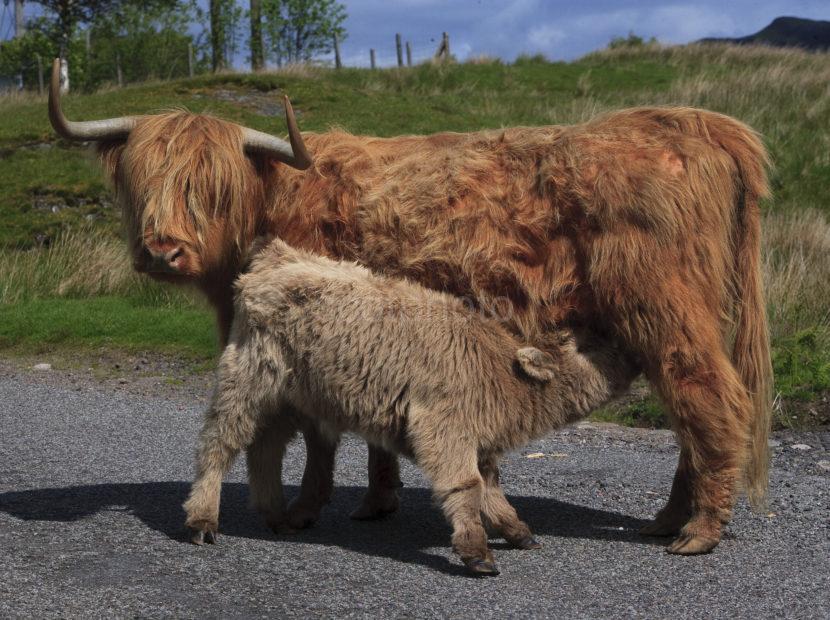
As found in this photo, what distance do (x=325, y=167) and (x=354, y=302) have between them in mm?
947

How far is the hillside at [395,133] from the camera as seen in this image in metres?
10.2

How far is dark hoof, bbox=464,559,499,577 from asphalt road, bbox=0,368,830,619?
0.05 m

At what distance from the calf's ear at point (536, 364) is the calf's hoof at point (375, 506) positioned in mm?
1180

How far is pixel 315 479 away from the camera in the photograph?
17.5ft

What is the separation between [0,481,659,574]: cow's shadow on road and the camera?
498 cm

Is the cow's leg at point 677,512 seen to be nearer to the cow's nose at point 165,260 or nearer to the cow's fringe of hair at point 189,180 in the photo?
the cow's fringe of hair at point 189,180

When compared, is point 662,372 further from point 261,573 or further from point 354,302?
point 261,573

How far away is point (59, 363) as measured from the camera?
10.1 meters

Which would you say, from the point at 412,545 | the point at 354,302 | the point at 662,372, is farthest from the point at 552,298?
the point at 412,545

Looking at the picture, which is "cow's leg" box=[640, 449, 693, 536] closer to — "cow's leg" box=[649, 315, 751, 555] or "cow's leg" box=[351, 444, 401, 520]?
"cow's leg" box=[649, 315, 751, 555]

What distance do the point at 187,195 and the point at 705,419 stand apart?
2644mm

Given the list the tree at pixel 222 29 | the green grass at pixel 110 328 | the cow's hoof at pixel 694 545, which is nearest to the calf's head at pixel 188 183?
the cow's hoof at pixel 694 545

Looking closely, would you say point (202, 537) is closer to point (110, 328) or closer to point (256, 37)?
point (110, 328)

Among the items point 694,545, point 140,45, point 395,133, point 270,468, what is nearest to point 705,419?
point 694,545
